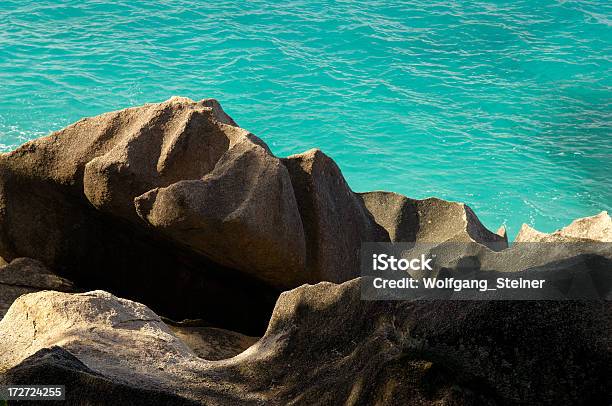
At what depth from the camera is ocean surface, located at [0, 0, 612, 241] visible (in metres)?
9.77

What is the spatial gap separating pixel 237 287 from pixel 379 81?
7275 mm

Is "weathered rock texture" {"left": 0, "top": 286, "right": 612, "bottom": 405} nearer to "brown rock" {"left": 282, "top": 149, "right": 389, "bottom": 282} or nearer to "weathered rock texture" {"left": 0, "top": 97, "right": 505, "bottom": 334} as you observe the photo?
"weathered rock texture" {"left": 0, "top": 97, "right": 505, "bottom": 334}

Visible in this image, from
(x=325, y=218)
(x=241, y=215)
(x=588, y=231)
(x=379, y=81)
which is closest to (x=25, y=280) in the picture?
(x=241, y=215)

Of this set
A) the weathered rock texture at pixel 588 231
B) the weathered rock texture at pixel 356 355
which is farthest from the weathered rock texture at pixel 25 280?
the weathered rock texture at pixel 588 231

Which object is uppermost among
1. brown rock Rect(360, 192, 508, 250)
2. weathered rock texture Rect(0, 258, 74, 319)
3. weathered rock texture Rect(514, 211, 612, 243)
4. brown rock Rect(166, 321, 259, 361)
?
weathered rock texture Rect(514, 211, 612, 243)

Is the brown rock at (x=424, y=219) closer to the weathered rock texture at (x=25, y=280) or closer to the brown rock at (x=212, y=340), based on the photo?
the brown rock at (x=212, y=340)

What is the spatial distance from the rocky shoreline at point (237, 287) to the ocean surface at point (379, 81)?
4.60m

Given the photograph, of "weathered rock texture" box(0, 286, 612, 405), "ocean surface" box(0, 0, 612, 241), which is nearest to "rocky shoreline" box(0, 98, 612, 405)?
"weathered rock texture" box(0, 286, 612, 405)

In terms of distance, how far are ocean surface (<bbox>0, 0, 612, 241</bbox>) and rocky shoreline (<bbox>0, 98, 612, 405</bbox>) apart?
4600 mm

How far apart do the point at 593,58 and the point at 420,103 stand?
3.00m

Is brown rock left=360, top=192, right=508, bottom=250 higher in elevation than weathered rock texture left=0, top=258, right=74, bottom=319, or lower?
higher

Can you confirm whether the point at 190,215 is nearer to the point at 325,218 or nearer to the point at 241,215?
the point at 241,215

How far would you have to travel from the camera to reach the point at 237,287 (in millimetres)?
4625

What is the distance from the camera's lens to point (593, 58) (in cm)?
1223
